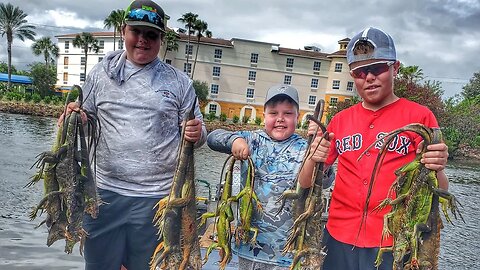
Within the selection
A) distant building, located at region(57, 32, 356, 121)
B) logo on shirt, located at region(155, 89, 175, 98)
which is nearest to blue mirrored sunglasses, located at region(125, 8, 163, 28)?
logo on shirt, located at region(155, 89, 175, 98)

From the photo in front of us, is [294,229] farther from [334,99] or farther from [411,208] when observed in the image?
[334,99]

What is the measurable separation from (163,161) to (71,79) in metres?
79.9

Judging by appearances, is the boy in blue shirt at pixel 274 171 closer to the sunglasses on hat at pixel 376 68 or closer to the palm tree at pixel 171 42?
the sunglasses on hat at pixel 376 68

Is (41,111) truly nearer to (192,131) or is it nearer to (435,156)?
(192,131)

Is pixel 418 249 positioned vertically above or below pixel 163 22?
below

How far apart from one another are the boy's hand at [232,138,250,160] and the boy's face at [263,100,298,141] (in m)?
0.47

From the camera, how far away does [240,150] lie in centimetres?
360

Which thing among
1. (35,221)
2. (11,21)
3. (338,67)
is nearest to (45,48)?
(11,21)

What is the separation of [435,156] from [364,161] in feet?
2.28

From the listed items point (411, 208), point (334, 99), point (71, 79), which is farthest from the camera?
point (71, 79)

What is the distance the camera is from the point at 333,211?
12.1 ft

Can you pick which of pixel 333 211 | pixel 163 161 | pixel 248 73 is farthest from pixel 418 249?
pixel 248 73

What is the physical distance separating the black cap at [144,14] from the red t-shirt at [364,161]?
5.90 feet

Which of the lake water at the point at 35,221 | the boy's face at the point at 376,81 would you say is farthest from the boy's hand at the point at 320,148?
the lake water at the point at 35,221
